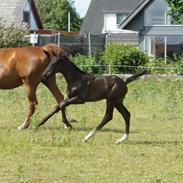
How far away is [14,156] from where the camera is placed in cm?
1052

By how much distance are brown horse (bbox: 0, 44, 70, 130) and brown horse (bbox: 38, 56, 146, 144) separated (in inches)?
51.5

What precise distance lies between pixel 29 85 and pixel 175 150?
3.73 meters

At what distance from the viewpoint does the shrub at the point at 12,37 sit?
109ft

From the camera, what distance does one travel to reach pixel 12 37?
33312mm

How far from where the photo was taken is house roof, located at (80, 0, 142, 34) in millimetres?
61719

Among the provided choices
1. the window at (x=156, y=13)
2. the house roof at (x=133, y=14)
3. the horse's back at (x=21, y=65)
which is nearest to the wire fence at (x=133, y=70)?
the house roof at (x=133, y=14)

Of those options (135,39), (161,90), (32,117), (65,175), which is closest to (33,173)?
(65,175)

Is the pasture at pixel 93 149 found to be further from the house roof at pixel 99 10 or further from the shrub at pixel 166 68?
the house roof at pixel 99 10

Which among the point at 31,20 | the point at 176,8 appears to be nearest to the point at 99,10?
the point at 31,20

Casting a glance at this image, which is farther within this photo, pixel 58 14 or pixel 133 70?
pixel 58 14

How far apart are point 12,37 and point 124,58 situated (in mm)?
5792

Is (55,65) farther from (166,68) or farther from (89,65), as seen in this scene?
(166,68)

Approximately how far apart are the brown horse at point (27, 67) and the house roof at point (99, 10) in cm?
4757

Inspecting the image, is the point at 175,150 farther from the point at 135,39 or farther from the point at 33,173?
the point at 135,39
